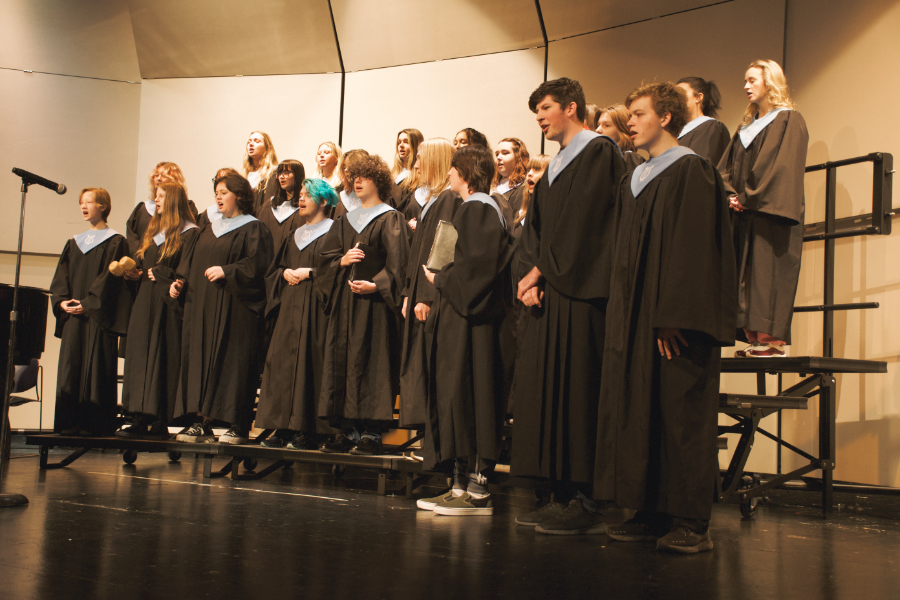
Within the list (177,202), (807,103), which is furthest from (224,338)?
(807,103)

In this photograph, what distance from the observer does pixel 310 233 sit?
4.75 meters

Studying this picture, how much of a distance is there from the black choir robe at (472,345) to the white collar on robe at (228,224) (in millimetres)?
1993

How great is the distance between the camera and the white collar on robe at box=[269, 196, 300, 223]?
5566mm

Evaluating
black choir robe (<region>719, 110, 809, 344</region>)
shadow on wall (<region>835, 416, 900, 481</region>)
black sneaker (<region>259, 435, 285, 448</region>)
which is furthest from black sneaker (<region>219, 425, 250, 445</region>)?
shadow on wall (<region>835, 416, 900, 481</region>)

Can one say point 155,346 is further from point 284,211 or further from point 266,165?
point 266,165

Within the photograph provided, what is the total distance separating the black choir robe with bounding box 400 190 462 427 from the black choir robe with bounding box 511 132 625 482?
0.75m

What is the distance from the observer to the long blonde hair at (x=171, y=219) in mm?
5191

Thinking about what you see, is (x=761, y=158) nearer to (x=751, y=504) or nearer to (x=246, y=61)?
(x=751, y=504)

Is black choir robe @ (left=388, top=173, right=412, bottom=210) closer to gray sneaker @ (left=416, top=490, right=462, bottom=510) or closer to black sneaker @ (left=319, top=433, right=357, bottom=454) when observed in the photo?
black sneaker @ (left=319, top=433, right=357, bottom=454)

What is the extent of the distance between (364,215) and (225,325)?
3.79 feet

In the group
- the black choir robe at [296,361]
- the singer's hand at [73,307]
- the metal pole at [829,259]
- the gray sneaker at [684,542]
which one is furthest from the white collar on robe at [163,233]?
the metal pole at [829,259]

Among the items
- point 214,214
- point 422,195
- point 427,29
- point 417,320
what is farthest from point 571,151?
point 427,29

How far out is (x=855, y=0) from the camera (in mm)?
4945

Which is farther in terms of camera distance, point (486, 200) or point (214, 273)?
point (214, 273)
